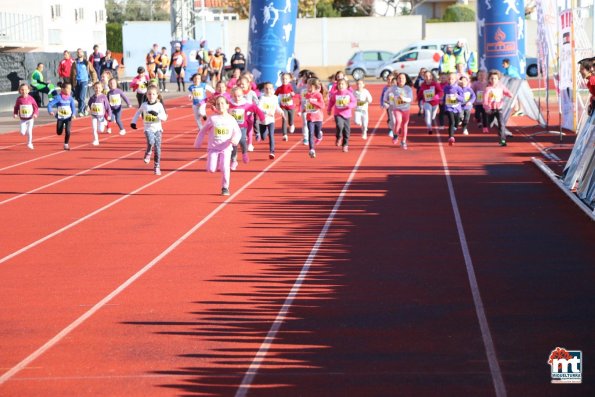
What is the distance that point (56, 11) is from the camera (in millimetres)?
69312

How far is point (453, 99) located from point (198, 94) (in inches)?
251

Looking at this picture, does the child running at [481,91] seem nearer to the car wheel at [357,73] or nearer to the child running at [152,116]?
the child running at [152,116]

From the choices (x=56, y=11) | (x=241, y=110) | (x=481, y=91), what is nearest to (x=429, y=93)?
(x=481, y=91)

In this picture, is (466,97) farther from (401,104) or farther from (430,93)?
(430,93)

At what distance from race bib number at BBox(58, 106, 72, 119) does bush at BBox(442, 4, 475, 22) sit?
54.6 meters

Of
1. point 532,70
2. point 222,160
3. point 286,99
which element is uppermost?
point 532,70

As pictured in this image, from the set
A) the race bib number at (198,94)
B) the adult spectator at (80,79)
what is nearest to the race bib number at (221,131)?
the race bib number at (198,94)

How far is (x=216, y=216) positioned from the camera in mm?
15859

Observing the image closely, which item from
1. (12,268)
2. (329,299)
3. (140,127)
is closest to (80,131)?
(140,127)

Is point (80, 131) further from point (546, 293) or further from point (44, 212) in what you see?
point (546, 293)

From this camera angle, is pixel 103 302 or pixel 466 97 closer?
pixel 103 302

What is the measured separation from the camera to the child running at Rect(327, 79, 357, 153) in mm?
24938

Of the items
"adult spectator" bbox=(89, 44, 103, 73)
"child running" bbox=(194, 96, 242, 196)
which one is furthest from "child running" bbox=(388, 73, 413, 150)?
"adult spectator" bbox=(89, 44, 103, 73)

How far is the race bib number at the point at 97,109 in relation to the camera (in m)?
27.7
